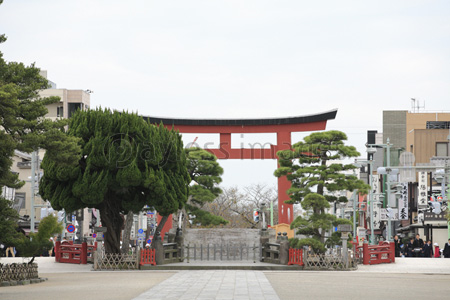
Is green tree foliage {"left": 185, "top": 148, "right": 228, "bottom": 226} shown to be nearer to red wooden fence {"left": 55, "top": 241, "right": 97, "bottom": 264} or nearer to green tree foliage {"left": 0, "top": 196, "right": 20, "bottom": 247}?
red wooden fence {"left": 55, "top": 241, "right": 97, "bottom": 264}

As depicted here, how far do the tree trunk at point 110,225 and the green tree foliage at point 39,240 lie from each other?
10444 mm

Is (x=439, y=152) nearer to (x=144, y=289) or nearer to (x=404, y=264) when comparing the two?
(x=404, y=264)

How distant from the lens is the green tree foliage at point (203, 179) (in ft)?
148

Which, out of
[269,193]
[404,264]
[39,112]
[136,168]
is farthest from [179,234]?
[269,193]

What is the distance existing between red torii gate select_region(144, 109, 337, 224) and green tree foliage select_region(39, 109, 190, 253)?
10803mm

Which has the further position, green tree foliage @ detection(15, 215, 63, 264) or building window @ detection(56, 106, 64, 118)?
building window @ detection(56, 106, 64, 118)

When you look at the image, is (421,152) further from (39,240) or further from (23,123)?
(23,123)

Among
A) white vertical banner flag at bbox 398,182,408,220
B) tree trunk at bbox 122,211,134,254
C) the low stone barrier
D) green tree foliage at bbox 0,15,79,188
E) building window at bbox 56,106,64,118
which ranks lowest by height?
the low stone barrier

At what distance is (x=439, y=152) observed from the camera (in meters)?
60.9

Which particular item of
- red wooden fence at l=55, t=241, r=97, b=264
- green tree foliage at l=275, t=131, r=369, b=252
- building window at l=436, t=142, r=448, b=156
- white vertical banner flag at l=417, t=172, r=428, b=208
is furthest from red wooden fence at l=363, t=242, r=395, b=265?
building window at l=436, t=142, r=448, b=156

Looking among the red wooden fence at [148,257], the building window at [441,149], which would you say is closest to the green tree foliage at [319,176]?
the red wooden fence at [148,257]

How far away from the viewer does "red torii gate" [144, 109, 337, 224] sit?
147ft

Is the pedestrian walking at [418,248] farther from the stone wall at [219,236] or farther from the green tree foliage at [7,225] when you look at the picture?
the green tree foliage at [7,225]

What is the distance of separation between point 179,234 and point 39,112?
1856 centimetres
